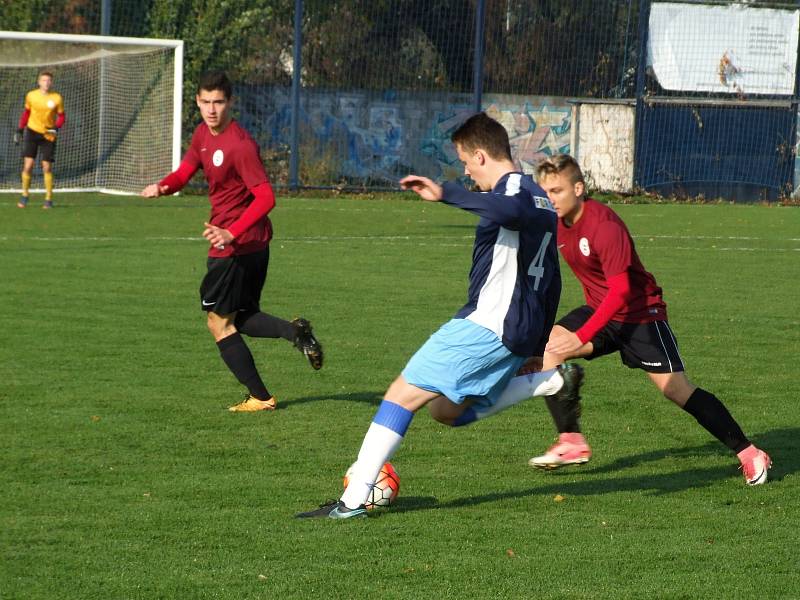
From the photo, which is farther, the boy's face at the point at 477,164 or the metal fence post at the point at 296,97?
the metal fence post at the point at 296,97

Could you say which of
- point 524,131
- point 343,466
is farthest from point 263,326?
point 524,131

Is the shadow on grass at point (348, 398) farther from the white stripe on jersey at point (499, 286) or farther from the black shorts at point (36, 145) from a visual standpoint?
the black shorts at point (36, 145)

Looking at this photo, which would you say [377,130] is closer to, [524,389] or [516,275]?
[524,389]

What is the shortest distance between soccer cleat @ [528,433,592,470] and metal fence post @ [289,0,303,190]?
20425 millimetres

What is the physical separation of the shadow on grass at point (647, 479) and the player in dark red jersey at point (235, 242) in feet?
6.60

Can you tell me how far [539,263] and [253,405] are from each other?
2850 mm

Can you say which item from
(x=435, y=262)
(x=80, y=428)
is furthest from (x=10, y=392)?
(x=435, y=262)

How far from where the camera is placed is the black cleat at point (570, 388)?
6.23m

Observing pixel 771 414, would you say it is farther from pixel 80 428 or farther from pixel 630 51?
pixel 630 51

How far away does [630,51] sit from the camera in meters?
28.9

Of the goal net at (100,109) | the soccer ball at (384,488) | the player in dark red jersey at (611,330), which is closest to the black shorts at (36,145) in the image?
the goal net at (100,109)

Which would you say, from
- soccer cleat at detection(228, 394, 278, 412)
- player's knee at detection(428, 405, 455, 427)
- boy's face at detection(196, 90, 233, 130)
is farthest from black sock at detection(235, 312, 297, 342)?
player's knee at detection(428, 405, 455, 427)

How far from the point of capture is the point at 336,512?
559 cm

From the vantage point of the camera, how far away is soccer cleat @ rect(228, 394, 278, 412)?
788cm
